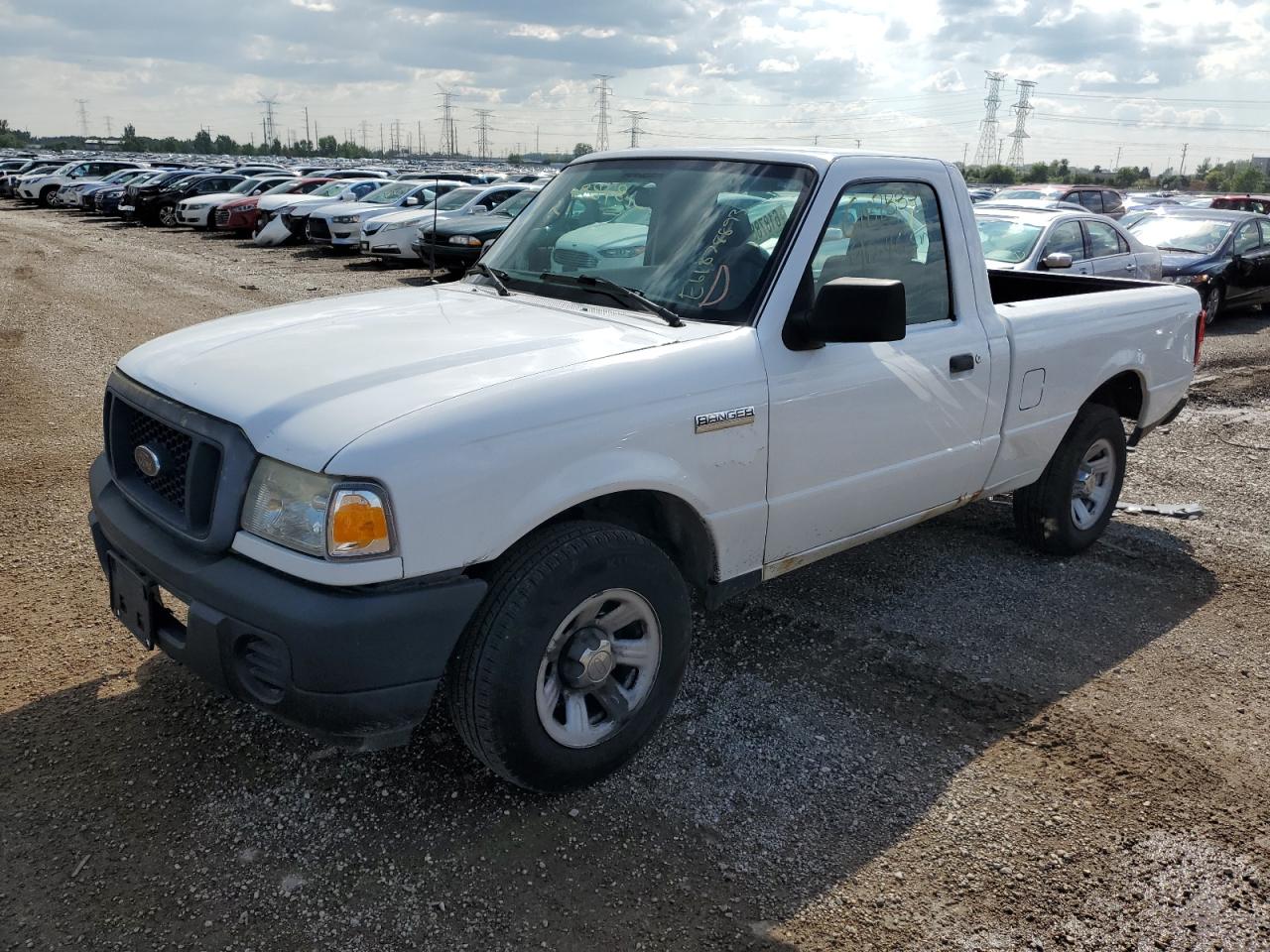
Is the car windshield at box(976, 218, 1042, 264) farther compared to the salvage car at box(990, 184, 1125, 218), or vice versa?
the salvage car at box(990, 184, 1125, 218)

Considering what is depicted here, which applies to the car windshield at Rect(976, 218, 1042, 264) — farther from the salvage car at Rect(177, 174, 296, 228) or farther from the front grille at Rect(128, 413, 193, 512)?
the salvage car at Rect(177, 174, 296, 228)

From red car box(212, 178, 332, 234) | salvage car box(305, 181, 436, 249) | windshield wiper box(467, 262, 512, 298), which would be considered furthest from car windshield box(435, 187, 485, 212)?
windshield wiper box(467, 262, 512, 298)

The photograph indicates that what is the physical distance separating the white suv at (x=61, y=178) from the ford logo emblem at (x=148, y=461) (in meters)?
38.7

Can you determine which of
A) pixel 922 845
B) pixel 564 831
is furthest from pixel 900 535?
pixel 564 831

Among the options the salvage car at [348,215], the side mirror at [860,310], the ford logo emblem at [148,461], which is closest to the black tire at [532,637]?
the side mirror at [860,310]

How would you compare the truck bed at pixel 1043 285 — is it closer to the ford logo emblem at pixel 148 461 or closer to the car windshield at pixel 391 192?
the ford logo emblem at pixel 148 461

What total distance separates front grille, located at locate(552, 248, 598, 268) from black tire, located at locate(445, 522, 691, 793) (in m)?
1.32

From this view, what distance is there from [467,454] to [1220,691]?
3.20m

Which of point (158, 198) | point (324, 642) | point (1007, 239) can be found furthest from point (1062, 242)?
point (158, 198)

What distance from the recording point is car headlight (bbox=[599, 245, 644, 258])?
3760mm

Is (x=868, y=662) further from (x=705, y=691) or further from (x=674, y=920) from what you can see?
(x=674, y=920)

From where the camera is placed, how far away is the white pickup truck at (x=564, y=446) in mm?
2605

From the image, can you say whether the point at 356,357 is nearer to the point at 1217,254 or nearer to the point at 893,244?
the point at 893,244

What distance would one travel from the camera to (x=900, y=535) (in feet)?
18.3
